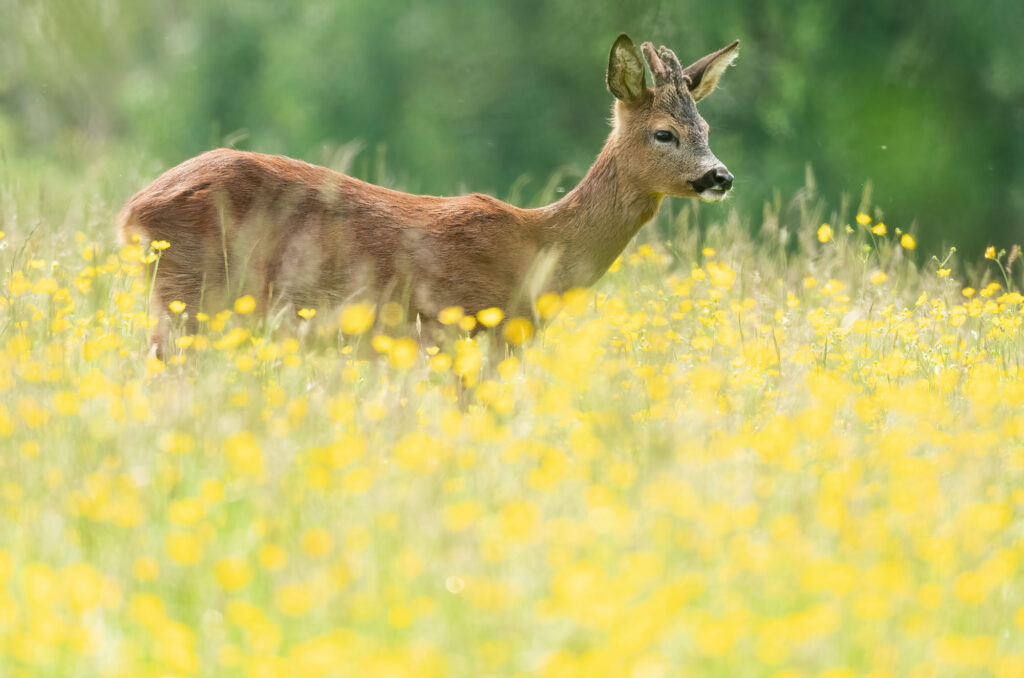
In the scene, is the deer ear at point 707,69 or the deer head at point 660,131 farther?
the deer ear at point 707,69

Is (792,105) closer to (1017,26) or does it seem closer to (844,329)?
(1017,26)

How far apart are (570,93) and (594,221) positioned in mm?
6274

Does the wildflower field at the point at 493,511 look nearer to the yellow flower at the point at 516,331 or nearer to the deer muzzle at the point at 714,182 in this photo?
the yellow flower at the point at 516,331

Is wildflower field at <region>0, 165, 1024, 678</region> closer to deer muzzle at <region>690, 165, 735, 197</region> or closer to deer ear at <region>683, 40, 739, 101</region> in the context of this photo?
deer muzzle at <region>690, 165, 735, 197</region>

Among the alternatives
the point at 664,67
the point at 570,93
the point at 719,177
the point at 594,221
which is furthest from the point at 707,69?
the point at 570,93

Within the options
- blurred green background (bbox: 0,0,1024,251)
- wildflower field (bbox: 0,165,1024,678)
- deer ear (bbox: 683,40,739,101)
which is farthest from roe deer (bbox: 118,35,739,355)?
blurred green background (bbox: 0,0,1024,251)

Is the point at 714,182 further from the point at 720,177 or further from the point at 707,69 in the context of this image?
the point at 707,69

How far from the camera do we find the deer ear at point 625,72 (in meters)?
5.74

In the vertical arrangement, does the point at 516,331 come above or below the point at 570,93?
above

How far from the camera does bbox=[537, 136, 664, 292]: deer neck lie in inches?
230

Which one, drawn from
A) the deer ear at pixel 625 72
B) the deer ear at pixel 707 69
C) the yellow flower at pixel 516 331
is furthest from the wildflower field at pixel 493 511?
the deer ear at pixel 707 69

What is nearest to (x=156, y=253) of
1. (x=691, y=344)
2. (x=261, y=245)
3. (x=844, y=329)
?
(x=261, y=245)

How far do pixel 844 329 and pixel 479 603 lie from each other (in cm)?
327

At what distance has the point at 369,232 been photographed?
5.46 metres
